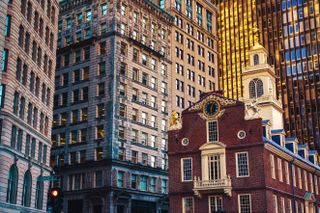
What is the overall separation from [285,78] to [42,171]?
103733mm

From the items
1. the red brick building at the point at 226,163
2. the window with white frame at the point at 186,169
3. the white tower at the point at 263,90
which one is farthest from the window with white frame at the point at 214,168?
the white tower at the point at 263,90

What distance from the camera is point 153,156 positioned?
77.0 m

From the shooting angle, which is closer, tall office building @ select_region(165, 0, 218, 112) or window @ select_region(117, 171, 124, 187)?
window @ select_region(117, 171, 124, 187)

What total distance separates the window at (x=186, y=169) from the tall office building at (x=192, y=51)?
31.8m

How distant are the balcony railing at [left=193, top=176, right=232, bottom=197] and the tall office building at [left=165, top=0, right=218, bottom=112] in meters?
35.0

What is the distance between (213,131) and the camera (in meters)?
52.5

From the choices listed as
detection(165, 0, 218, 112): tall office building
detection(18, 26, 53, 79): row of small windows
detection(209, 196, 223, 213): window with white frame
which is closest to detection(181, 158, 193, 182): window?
detection(209, 196, 223, 213): window with white frame

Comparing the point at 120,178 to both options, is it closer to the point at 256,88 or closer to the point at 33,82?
the point at 256,88

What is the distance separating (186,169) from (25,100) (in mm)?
19270

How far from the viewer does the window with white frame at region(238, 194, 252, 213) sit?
48.8 m

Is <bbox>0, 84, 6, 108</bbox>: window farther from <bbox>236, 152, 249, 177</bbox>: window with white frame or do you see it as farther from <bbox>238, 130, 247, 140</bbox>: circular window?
<bbox>236, 152, 249, 177</bbox>: window with white frame

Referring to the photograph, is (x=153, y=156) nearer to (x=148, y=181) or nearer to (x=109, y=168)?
(x=148, y=181)

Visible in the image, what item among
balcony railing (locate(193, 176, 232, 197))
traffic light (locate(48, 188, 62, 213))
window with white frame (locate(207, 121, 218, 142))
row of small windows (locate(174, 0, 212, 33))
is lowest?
traffic light (locate(48, 188, 62, 213))

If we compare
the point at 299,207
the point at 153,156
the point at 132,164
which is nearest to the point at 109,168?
the point at 132,164
